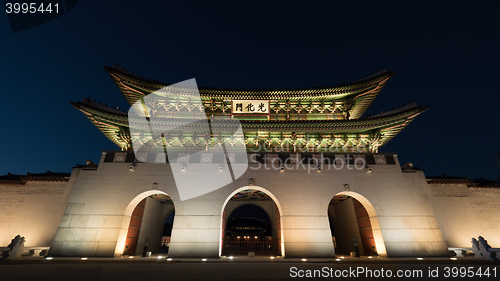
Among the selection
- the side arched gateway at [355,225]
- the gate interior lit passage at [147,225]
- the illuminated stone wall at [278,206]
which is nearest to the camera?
the illuminated stone wall at [278,206]

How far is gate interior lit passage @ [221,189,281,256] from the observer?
1391 centimetres

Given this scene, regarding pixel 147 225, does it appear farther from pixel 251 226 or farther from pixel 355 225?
pixel 355 225

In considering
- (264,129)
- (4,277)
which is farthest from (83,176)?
(264,129)

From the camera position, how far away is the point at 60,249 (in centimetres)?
1028

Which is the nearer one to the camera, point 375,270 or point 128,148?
point 375,270

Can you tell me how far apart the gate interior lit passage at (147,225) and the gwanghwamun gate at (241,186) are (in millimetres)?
118

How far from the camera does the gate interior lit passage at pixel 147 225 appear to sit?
12.0 m

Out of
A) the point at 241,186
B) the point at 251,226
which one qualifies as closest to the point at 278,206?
the point at 241,186

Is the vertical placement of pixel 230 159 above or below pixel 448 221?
above

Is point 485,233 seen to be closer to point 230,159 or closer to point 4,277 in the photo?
point 230,159

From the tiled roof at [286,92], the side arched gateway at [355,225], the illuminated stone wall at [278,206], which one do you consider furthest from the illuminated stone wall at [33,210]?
the side arched gateway at [355,225]

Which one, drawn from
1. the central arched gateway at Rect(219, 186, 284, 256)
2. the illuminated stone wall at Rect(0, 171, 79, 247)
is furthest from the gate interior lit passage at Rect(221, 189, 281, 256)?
the illuminated stone wall at Rect(0, 171, 79, 247)

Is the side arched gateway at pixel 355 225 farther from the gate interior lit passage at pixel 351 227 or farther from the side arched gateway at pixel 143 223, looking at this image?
the side arched gateway at pixel 143 223

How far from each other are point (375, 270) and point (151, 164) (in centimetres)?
1125
